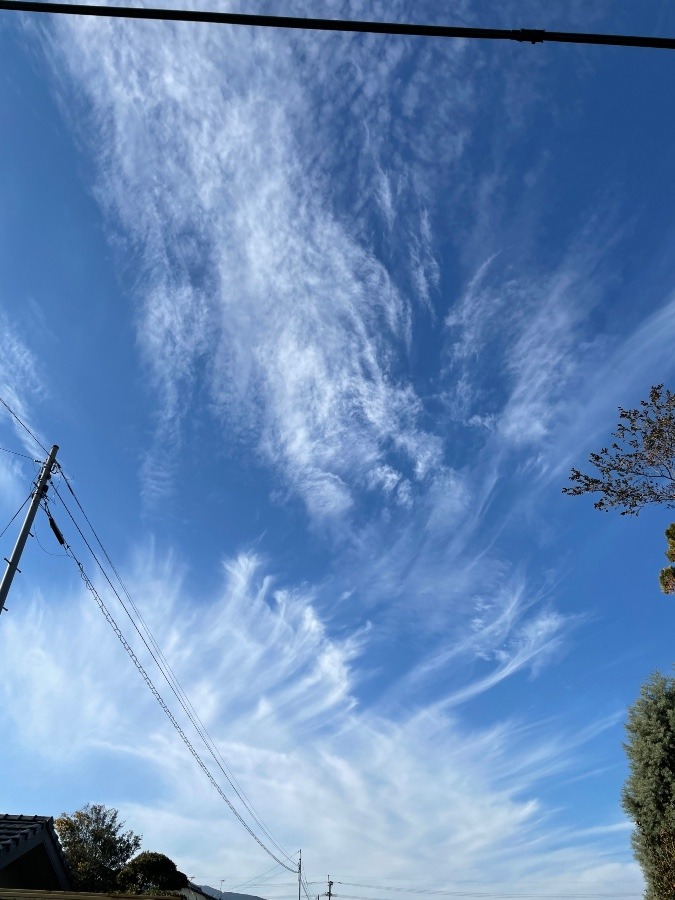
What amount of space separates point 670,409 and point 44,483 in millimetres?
17442

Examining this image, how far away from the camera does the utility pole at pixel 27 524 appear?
13.1 meters

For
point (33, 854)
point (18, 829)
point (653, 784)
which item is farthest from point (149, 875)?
point (653, 784)

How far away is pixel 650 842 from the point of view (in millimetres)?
21625

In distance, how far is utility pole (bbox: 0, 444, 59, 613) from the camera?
1311 cm

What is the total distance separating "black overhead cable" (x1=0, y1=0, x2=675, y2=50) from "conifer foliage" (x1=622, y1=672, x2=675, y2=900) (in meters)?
25.3

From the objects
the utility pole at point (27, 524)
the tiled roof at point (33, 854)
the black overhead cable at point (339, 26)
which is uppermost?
the utility pole at point (27, 524)

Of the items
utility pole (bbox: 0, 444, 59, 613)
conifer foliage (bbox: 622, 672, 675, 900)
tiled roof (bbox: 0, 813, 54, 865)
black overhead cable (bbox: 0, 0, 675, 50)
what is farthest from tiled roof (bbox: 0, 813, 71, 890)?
conifer foliage (bbox: 622, 672, 675, 900)

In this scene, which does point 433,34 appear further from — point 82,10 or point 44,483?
point 44,483

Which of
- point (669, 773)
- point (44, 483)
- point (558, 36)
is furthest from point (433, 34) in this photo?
point (669, 773)

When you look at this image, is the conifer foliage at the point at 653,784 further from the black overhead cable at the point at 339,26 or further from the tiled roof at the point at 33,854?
the black overhead cable at the point at 339,26

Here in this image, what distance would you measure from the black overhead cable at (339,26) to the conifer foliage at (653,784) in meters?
25.3

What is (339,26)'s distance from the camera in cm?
392

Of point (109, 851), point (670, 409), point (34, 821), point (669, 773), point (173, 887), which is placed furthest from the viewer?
point (109, 851)

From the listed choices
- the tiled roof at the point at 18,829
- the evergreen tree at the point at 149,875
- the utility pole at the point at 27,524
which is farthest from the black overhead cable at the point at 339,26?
the evergreen tree at the point at 149,875
